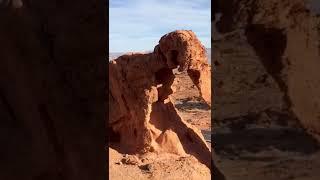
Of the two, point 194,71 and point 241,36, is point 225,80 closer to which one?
point 241,36

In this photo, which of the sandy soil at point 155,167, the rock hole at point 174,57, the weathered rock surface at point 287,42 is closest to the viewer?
the weathered rock surface at point 287,42

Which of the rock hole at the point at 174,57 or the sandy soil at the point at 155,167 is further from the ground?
the rock hole at the point at 174,57

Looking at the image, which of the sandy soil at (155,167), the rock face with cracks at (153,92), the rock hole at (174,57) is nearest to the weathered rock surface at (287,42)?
the sandy soil at (155,167)

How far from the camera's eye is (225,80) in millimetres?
1416

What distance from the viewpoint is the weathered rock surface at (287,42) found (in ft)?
4.52

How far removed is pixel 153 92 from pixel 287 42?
31.7 ft
